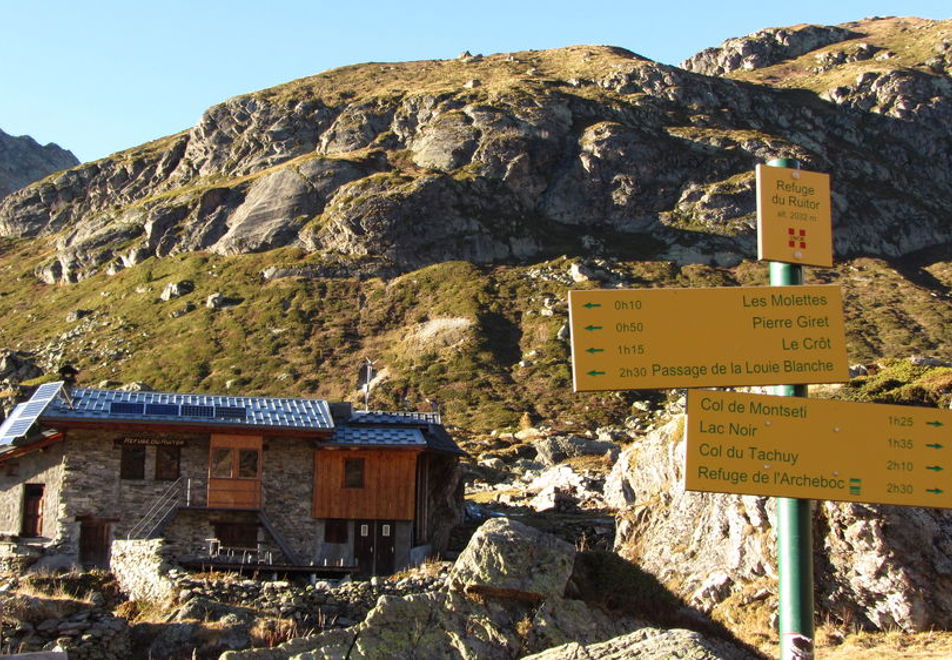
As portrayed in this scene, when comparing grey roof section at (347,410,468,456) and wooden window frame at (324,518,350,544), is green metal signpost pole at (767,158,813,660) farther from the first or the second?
grey roof section at (347,410,468,456)

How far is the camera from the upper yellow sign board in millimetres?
6348

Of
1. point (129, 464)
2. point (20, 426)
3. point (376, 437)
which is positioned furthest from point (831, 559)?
point (20, 426)

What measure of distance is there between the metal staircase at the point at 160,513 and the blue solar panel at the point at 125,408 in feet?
8.44

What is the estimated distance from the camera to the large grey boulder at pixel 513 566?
1454 centimetres

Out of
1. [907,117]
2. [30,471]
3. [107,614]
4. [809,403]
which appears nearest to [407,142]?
[907,117]

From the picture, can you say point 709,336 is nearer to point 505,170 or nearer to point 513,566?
point 513,566

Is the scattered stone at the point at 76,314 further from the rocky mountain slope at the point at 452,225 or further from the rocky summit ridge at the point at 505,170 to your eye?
the rocky summit ridge at the point at 505,170

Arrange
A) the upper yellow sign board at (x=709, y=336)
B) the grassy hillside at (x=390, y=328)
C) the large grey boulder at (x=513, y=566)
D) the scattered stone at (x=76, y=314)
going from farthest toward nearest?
the scattered stone at (x=76, y=314) < the grassy hillside at (x=390, y=328) < the large grey boulder at (x=513, y=566) < the upper yellow sign board at (x=709, y=336)

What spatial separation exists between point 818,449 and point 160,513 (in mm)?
26992

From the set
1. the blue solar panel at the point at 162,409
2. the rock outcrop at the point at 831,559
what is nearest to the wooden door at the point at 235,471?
the blue solar panel at the point at 162,409

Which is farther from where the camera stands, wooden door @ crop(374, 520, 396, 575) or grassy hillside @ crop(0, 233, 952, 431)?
grassy hillside @ crop(0, 233, 952, 431)

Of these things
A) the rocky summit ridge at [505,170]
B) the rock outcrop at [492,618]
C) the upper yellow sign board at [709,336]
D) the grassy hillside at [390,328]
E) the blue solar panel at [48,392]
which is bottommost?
the rock outcrop at [492,618]

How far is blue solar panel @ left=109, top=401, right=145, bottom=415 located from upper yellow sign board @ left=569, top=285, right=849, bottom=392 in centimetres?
2670

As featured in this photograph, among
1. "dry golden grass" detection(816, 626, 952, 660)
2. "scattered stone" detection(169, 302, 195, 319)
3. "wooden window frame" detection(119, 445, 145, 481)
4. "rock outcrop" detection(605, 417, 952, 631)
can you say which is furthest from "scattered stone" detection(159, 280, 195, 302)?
"dry golden grass" detection(816, 626, 952, 660)
